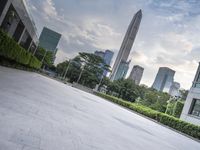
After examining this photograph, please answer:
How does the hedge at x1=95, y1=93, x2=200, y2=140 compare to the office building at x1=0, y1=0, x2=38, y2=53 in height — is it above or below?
below

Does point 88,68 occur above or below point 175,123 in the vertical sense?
above

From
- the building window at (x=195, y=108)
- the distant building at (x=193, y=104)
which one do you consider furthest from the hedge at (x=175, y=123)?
the building window at (x=195, y=108)

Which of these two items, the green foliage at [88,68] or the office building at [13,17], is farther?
the green foliage at [88,68]

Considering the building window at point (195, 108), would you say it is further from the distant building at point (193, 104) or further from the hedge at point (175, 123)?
the hedge at point (175, 123)

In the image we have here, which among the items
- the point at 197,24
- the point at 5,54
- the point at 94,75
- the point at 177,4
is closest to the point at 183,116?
the point at 197,24

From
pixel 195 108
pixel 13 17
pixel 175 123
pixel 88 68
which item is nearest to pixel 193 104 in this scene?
pixel 195 108

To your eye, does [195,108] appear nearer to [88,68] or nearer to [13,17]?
[13,17]

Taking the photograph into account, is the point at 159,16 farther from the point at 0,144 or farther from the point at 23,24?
the point at 0,144

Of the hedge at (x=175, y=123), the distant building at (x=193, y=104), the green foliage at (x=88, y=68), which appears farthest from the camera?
the green foliage at (x=88, y=68)

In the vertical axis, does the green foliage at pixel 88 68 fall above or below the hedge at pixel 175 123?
above

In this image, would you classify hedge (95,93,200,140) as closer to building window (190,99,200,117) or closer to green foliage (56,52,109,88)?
building window (190,99,200,117)

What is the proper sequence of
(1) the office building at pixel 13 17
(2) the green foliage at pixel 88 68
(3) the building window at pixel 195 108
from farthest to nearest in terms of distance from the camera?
1. (2) the green foliage at pixel 88 68
2. (3) the building window at pixel 195 108
3. (1) the office building at pixel 13 17

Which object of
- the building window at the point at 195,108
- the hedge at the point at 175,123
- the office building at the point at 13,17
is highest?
the office building at the point at 13,17

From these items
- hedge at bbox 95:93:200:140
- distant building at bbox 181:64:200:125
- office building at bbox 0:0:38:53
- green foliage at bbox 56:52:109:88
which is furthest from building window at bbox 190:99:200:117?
green foliage at bbox 56:52:109:88
